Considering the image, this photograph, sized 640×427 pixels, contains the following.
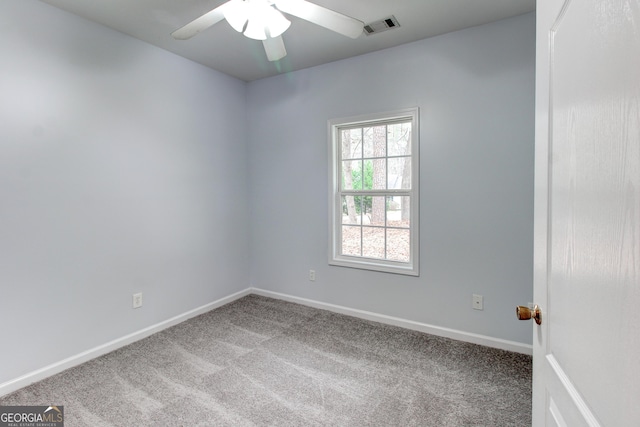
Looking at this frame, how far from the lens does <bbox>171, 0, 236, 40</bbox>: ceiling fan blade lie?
71.2 inches

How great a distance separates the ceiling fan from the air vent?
0.81 m

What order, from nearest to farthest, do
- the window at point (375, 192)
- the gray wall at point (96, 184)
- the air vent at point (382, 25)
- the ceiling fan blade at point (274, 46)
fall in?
1. the ceiling fan blade at point (274, 46)
2. the gray wall at point (96, 184)
3. the air vent at point (382, 25)
4. the window at point (375, 192)

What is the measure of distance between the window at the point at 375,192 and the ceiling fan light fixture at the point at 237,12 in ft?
5.17

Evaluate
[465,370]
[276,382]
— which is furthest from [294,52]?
[465,370]

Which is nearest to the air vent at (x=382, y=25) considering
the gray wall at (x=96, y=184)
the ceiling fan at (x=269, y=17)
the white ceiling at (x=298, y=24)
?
the white ceiling at (x=298, y=24)

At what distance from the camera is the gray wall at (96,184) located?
2.13 m

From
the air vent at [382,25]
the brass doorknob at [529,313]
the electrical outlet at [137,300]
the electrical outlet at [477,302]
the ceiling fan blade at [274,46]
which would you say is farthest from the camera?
the electrical outlet at [137,300]

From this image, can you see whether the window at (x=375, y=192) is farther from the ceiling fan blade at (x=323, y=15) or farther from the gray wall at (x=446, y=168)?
the ceiling fan blade at (x=323, y=15)

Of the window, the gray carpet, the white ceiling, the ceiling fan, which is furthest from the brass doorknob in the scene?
the white ceiling

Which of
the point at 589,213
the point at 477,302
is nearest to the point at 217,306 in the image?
the point at 477,302

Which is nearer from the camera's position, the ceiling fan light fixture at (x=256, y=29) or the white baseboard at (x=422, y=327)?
the ceiling fan light fixture at (x=256, y=29)

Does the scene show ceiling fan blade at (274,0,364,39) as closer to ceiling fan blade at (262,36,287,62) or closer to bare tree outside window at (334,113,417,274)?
ceiling fan blade at (262,36,287,62)

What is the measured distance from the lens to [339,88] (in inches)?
129

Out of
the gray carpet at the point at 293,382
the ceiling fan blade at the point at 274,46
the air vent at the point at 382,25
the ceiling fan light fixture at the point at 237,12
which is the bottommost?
the gray carpet at the point at 293,382
